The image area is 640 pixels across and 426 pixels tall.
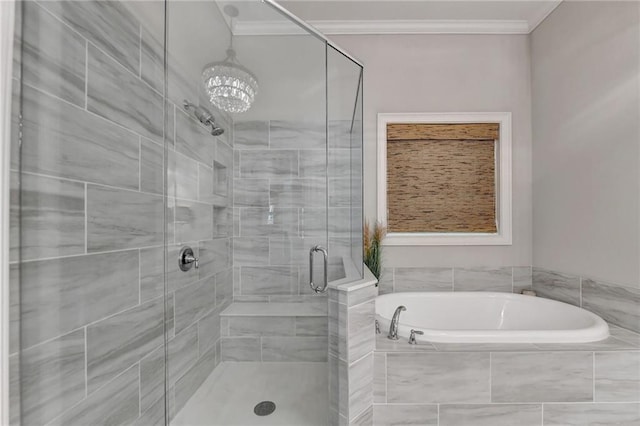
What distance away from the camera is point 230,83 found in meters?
1.24

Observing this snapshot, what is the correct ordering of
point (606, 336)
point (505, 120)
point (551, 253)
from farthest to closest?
point (505, 120) → point (551, 253) → point (606, 336)

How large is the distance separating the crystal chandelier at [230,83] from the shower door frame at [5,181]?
1.80 ft

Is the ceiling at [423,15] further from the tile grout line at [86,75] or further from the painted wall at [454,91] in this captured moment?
the tile grout line at [86,75]

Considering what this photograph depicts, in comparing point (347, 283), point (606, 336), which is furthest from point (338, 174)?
point (606, 336)

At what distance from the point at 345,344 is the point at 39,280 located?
1.08 m

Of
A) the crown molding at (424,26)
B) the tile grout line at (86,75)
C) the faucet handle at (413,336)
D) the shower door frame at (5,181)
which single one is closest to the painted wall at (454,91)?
the crown molding at (424,26)

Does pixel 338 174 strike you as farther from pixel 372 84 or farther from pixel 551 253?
pixel 551 253

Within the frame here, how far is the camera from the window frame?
8.37 ft

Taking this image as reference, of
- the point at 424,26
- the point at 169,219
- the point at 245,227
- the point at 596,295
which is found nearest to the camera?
the point at 169,219

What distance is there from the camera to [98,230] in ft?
3.46

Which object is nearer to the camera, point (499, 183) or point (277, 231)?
point (277, 231)

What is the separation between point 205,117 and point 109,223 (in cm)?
53

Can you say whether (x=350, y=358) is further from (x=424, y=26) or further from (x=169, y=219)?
(x=424, y=26)

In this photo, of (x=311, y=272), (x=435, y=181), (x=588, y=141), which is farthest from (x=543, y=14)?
(x=311, y=272)
